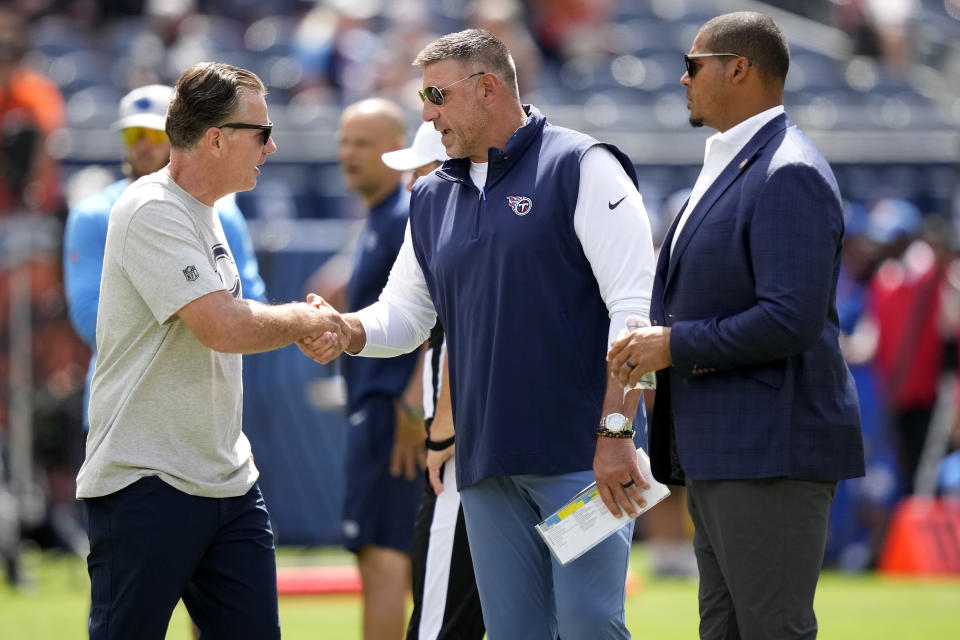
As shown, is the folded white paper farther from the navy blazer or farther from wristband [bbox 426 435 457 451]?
wristband [bbox 426 435 457 451]

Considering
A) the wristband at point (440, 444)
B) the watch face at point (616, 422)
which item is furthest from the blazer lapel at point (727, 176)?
the wristband at point (440, 444)

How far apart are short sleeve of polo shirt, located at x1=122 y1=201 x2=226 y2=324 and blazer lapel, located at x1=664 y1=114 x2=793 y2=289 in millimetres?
1416

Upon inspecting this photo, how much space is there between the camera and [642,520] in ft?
39.4

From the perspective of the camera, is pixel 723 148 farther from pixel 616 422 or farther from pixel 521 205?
pixel 616 422

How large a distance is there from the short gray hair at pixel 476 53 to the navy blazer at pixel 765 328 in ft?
2.89

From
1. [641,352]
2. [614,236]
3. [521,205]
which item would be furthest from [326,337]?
[641,352]

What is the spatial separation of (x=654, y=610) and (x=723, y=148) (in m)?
5.58

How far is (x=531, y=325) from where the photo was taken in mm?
4324

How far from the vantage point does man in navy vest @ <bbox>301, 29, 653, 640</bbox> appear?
427 centimetres

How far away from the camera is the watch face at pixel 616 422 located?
4160mm

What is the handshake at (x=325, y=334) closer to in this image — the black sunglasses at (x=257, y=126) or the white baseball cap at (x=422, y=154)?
the black sunglasses at (x=257, y=126)

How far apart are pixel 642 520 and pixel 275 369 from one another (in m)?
3.46

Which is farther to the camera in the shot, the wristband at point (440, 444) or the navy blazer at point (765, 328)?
the wristband at point (440, 444)

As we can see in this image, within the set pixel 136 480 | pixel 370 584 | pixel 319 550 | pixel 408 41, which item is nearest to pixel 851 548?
pixel 319 550
